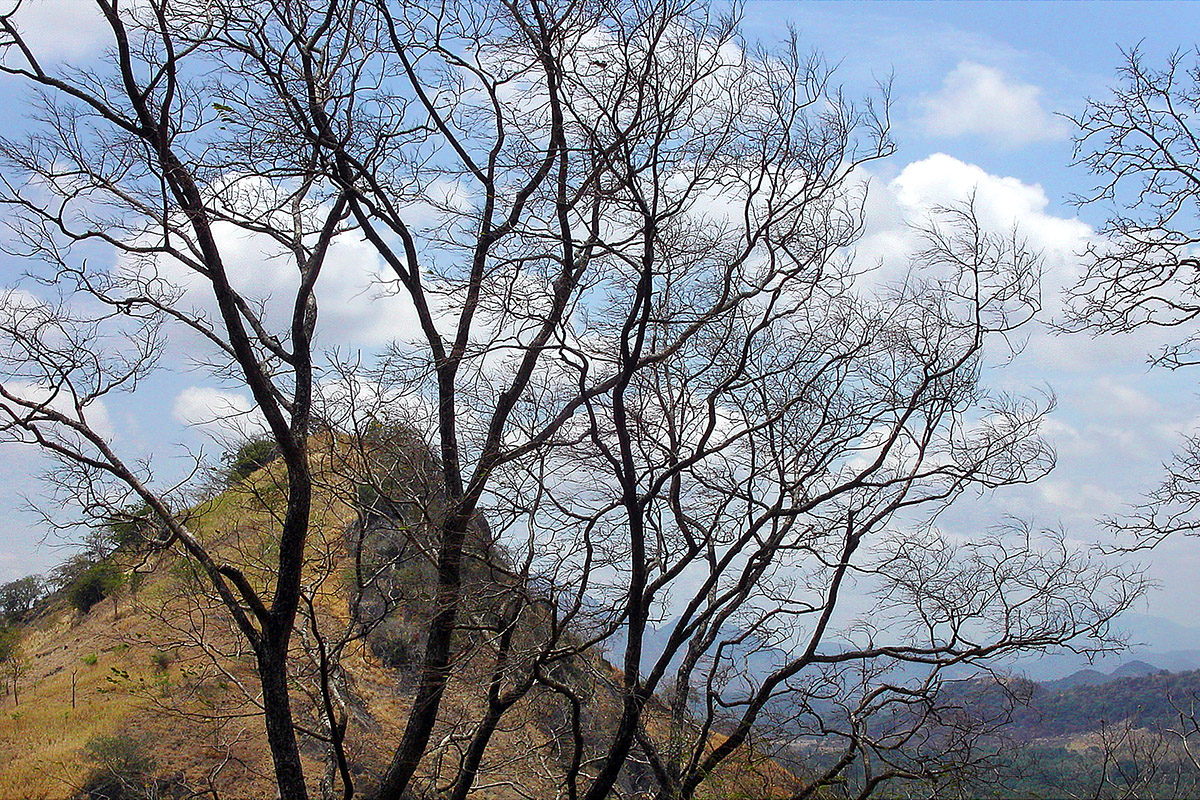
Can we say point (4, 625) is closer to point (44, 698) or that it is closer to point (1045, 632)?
point (44, 698)

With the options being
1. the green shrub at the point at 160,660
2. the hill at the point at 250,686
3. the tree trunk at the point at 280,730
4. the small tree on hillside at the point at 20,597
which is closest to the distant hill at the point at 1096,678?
the hill at the point at 250,686

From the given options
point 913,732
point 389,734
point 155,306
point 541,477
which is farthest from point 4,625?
point 913,732

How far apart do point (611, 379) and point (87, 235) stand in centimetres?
488

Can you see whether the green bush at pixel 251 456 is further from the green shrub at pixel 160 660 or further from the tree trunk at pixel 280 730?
the green shrub at pixel 160 660

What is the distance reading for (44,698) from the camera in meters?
16.8

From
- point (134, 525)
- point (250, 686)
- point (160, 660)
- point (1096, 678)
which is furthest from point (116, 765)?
point (1096, 678)

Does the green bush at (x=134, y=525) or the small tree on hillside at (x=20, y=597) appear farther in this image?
the small tree on hillside at (x=20, y=597)

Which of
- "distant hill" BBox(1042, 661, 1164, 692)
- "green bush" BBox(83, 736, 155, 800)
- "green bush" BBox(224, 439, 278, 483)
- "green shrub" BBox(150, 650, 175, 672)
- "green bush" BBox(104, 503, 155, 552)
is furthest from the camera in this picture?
"green shrub" BBox(150, 650, 175, 672)

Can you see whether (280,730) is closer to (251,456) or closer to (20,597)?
(251,456)

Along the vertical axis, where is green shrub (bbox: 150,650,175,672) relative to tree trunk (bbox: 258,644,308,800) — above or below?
above

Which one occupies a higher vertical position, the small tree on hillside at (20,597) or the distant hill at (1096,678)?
the small tree on hillside at (20,597)

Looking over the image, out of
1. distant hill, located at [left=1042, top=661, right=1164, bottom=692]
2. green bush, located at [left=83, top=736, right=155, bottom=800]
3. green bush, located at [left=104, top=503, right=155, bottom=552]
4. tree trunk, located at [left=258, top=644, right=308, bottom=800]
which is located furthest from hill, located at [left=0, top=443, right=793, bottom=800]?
distant hill, located at [left=1042, top=661, right=1164, bottom=692]

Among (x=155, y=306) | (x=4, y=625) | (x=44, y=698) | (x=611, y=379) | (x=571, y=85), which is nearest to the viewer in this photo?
(x=571, y=85)

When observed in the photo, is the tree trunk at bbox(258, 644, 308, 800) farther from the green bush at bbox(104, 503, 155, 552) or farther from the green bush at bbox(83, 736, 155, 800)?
the green bush at bbox(83, 736, 155, 800)
